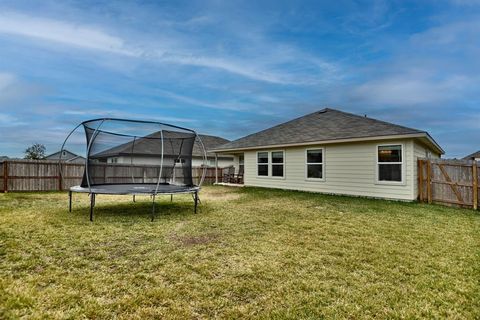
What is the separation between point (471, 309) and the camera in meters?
2.29

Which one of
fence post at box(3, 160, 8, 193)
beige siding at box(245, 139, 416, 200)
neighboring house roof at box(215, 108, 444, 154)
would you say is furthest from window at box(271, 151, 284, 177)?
fence post at box(3, 160, 8, 193)

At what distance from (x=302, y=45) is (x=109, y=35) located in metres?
7.97

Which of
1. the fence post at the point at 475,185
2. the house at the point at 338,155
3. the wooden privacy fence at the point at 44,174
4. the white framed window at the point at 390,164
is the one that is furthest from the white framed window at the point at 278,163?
the fence post at the point at 475,185

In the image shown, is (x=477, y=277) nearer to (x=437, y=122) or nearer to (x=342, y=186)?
(x=342, y=186)

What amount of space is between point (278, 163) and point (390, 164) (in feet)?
17.2

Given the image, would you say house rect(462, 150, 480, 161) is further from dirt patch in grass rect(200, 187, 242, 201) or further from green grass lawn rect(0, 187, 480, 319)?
dirt patch in grass rect(200, 187, 242, 201)

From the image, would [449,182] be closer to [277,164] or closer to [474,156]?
[277,164]

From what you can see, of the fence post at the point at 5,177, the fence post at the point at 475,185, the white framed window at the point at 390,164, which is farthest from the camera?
the fence post at the point at 5,177

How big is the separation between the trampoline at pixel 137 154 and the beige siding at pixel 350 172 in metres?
5.78

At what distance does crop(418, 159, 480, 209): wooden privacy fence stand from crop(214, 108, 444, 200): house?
346 mm

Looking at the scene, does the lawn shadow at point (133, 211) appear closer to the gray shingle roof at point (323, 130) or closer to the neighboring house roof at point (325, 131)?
the neighboring house roof at point (325, 131)

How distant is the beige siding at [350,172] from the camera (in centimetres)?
916

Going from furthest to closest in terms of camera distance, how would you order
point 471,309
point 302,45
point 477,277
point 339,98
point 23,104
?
point 339,98 → point 23,104 → point 302,45 → point 477,277 → point 471,309

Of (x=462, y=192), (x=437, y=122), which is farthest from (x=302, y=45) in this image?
(x=437, y=122)
